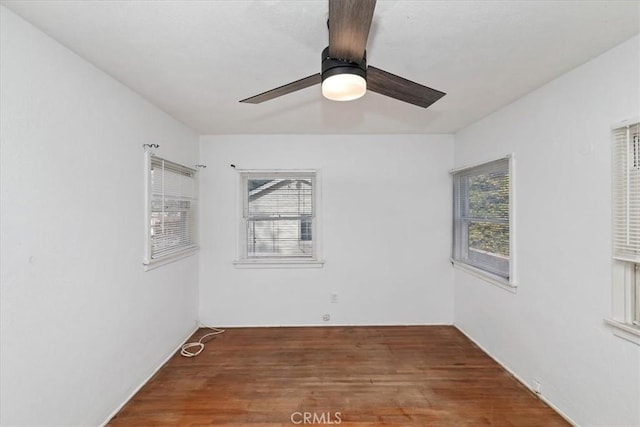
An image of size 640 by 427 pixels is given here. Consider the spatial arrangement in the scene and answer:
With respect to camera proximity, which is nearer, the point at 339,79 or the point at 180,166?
the point at 339,79

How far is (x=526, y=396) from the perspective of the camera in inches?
89.7

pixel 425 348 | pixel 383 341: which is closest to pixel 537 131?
pixel 425 348

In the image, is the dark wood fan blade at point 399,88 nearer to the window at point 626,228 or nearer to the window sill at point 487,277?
the window at point 626,228

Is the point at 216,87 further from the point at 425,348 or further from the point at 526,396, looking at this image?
the point at 526,396

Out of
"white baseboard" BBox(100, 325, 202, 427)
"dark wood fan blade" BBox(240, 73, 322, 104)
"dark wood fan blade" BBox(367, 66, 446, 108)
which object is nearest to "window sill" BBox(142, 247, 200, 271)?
"white baseboard" BBox(100, 325, 202, 427)

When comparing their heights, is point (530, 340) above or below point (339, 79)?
Answer: below

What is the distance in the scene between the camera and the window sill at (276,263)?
368 cm

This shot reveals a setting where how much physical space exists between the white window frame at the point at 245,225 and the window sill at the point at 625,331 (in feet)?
8.58

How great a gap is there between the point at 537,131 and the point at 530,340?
5.63 ft

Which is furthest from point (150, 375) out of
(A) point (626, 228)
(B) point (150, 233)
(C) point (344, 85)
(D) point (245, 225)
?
(A) point (626, 228)

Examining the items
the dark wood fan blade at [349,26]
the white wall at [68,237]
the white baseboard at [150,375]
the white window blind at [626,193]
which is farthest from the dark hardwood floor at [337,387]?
the dark wood fan blade at [349,26]

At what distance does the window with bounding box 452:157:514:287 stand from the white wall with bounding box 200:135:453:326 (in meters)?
0.17

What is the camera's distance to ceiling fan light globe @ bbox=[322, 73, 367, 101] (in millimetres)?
1235

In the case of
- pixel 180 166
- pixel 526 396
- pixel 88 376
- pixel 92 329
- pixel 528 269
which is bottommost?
pixel 526 396
